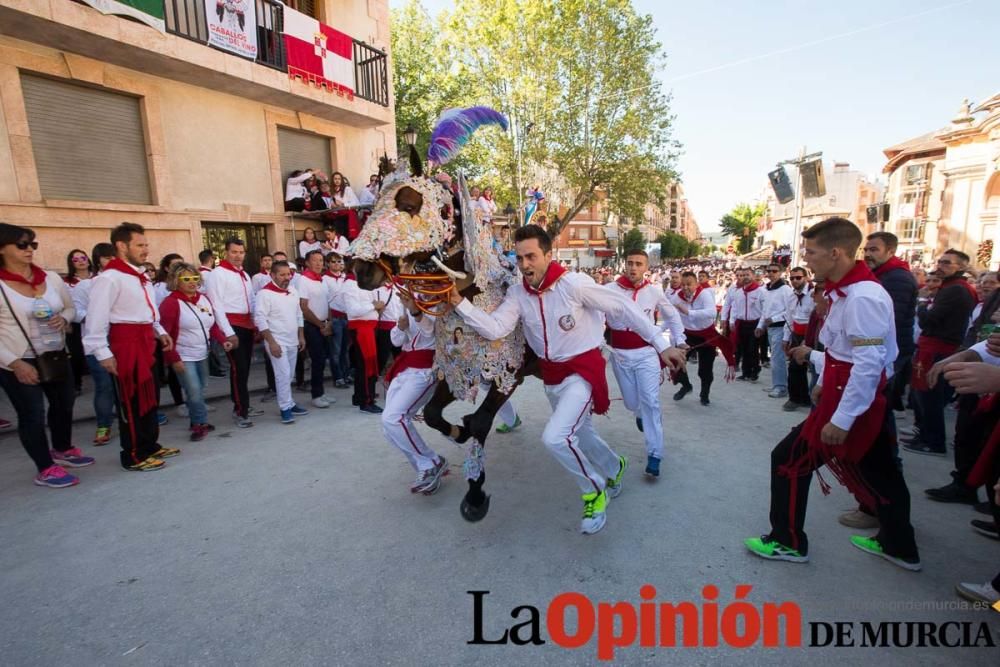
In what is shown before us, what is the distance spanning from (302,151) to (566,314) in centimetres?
973

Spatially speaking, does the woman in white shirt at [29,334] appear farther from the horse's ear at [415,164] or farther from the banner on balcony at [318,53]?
the banner on balcony at [318,53]

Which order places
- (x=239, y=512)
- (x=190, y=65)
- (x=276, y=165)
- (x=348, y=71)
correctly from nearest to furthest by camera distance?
(x=239, y=512), (x=190, y=65), (x=276, y=165), (x=348, y=71)

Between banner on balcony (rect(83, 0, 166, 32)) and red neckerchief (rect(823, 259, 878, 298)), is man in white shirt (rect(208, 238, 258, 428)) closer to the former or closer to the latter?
banner on balcony (rect(83, 0, 166, 32))

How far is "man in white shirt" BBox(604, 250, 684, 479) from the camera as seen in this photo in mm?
4035

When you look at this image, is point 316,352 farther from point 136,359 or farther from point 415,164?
point 415,164

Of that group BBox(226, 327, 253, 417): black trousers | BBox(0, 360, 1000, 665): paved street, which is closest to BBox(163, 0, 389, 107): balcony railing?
BBox(226, 327, 253, 417): black trousers

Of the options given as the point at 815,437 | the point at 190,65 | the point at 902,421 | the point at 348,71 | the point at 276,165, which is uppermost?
the point at 348,71

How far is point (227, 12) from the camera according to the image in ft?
27.2

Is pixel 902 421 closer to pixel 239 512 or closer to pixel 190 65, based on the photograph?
pixel 239 512

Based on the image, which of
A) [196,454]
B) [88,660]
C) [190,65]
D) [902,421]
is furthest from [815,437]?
[190,65]

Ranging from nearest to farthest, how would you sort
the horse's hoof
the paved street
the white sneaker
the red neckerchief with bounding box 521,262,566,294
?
the paved street, the white sneaker, the red neckerchief with bounding box 521,262,566,294, the horse's hoof

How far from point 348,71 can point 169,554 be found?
419 inches

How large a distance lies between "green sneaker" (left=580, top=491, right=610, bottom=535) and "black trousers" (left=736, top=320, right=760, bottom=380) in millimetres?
5463

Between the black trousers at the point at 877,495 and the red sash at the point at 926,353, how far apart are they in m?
2.49
